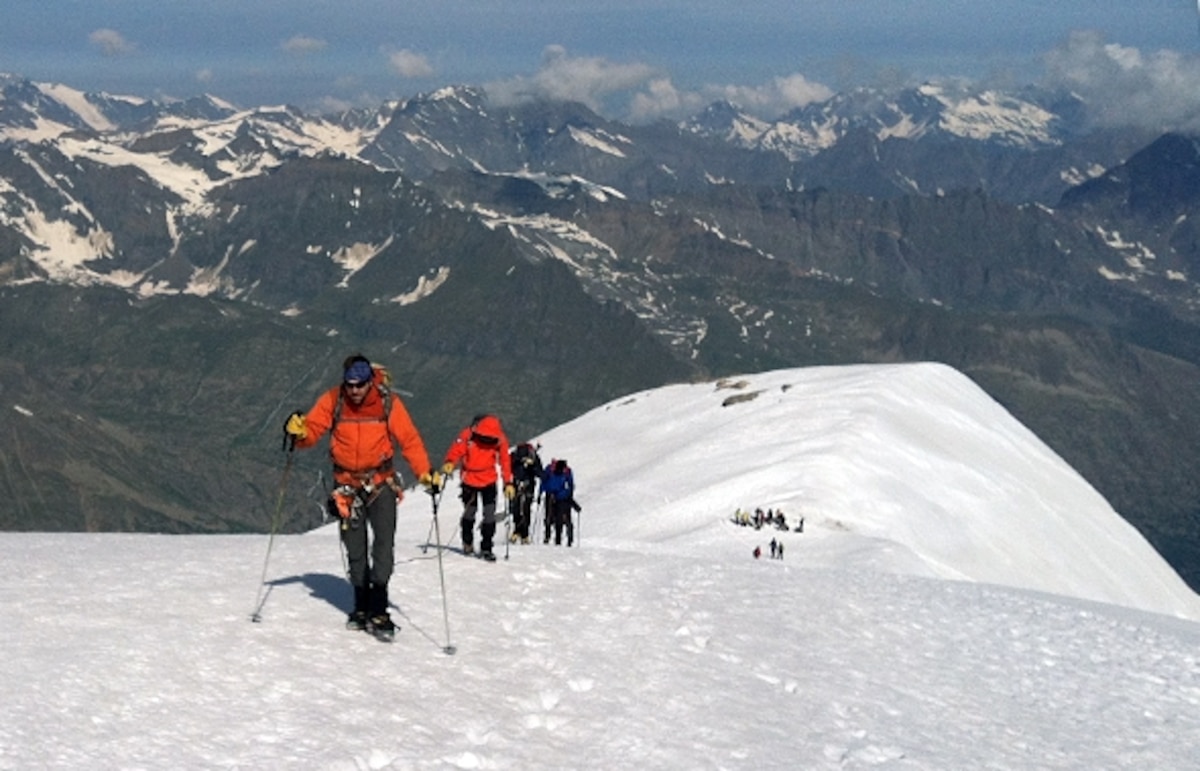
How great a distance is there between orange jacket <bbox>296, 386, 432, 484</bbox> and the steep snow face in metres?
29.4

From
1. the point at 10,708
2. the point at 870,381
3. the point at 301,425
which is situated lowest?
the point at 10,708

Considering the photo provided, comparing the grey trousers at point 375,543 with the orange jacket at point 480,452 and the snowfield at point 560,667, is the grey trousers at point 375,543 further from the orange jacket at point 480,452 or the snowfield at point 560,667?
the orange jacket at point 480,452

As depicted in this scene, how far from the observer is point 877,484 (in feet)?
202

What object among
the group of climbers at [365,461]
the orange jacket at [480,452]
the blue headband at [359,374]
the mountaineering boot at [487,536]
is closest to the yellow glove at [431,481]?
the group of climbers at [365,461]

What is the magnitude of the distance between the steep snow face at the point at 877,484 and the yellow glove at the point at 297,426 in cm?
3008

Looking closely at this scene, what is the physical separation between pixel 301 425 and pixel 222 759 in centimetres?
574

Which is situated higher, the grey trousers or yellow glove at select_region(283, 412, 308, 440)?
yellow glove at select_region(283, 412, 308, 440)

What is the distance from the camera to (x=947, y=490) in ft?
212

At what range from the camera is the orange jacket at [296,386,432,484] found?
1647 centimetres

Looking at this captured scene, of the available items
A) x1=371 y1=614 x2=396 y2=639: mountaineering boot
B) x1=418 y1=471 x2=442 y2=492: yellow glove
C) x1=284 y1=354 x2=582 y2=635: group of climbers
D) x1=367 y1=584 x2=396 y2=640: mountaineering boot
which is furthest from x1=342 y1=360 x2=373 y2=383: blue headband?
x1=371 y1=614 x2=396 y2=639: mountaineering boot

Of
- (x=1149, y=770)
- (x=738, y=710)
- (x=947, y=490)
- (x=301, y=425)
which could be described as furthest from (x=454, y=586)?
(x=947, y=490)

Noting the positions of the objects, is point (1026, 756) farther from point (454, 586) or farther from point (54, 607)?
point (54, 607)

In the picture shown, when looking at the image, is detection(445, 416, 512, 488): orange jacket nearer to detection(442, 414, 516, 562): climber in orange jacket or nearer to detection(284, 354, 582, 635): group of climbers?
detection(442, 414, 516, 562): climber in orange jacket

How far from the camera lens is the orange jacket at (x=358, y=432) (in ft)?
54.0
